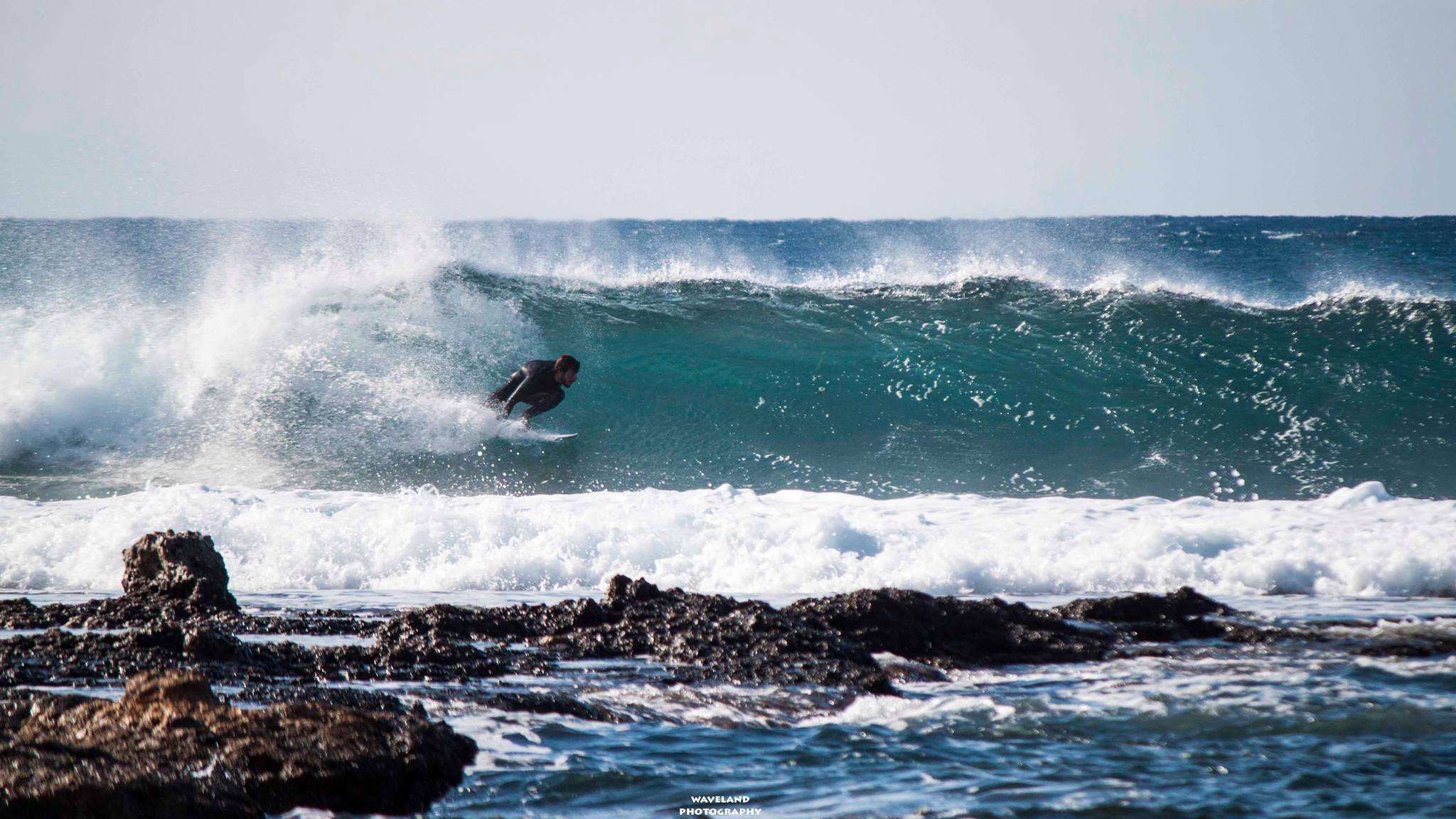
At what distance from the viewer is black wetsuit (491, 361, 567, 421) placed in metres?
12.8

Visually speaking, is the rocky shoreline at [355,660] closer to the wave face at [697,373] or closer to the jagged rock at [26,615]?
the jagged rock at [26,615]

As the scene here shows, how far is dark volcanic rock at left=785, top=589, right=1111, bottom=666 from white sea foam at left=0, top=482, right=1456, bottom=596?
2172 millimetres

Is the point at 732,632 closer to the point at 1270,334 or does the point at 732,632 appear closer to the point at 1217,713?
the point at 1217,713

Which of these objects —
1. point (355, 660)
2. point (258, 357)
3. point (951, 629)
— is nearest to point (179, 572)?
point (355, 660)

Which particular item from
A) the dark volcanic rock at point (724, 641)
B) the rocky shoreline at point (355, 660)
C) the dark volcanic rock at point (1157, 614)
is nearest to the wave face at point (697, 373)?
the dark volcanic rock at point (1157, 614)

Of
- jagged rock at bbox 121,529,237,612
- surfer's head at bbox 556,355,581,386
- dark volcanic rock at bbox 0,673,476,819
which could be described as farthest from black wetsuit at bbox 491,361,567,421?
dark volcanic rock at bbox 0,673,476,819

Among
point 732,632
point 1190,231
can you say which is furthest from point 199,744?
point 1190,231

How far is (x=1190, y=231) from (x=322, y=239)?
32.4 m

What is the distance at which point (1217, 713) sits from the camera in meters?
4.31

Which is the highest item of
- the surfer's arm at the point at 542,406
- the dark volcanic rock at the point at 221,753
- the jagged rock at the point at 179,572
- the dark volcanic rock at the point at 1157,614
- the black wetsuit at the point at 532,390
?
the black wetsuit at the point at 532,390

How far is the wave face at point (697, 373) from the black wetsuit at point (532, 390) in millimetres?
308

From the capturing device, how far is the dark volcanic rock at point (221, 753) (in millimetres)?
2494

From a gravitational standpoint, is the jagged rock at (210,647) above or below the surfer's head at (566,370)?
below

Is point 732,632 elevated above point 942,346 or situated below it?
below
